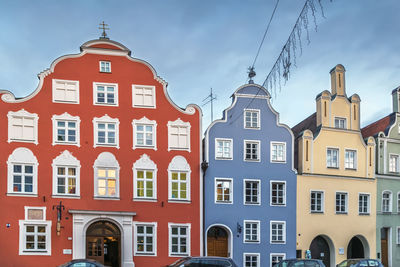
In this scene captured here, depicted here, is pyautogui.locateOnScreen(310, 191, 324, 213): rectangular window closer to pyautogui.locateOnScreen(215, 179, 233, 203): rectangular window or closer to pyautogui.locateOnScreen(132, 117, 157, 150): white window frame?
pyautogui.locateOnScreen(215, 179, 233, 203): rectangular window

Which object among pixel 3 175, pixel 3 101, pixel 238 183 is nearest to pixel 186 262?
pixel 238 183

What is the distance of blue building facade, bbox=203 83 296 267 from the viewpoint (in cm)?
3091

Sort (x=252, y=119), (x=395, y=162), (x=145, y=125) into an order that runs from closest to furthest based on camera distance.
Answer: (x=145, y=125)
(x=252, y=119)
(x=395, y=162)

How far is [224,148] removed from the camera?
31.6m

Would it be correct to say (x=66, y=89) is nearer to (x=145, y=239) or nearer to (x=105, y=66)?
(x=105, y=66)

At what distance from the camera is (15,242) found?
27.5 m

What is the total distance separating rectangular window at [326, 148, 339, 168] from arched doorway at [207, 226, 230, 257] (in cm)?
917

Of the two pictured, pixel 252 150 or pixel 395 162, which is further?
pixel 395 162

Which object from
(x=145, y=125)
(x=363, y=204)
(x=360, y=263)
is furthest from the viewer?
(x=363, y=204)

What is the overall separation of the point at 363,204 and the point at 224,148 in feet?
37.8

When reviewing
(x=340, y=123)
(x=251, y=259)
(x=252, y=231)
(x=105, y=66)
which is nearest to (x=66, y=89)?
(x=105, y=66)

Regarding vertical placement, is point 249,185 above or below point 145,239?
above

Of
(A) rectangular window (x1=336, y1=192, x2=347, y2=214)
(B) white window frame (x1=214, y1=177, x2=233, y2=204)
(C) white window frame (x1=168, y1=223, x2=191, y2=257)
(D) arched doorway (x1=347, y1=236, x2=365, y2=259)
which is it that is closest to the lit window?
(B) white window frame (x1=214, y1=177, x2=233, y2=204)

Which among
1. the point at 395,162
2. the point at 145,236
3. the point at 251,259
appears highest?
the point at 395,162
